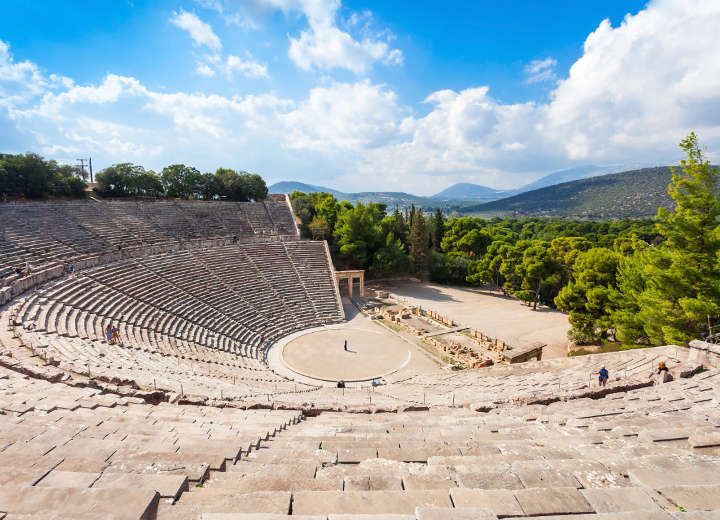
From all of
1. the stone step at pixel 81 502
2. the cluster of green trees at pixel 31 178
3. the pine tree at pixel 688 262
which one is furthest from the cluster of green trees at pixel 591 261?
the cluster of green trees at pixel 31 178

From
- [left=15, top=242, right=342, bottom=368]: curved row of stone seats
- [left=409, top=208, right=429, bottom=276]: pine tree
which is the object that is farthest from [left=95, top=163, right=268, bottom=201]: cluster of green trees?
[left=409, top=208, right=429, bottom=276]: pine tree

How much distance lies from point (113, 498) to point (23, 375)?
378 inches

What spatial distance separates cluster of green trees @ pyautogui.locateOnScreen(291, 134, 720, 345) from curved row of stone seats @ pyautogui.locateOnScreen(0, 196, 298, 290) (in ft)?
18.8

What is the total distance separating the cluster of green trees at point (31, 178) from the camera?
3400 cm

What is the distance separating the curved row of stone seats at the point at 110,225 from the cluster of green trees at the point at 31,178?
431 cm

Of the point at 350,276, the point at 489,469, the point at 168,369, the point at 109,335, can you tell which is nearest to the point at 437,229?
the point at 350,276

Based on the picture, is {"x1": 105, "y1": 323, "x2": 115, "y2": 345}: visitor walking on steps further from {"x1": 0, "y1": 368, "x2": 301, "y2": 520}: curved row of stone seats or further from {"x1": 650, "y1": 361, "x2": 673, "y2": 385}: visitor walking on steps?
{"x1": 650, "y1": 361, "x2": 673, "y2": 385}: visitor walking on steps

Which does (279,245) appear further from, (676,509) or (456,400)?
(676,509)

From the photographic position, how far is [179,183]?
45.7 meters

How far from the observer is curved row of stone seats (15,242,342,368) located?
56.4 feet

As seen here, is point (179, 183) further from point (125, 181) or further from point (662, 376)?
point (662, 376)

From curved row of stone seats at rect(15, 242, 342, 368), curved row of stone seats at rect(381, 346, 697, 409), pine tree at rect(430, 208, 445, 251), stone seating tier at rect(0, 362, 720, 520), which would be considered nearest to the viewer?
stone seating tier at rect(0, 362, 720, 520)

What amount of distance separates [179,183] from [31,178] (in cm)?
1394

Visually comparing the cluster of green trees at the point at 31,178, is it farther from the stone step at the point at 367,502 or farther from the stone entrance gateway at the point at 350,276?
the stone step at the point at 367,502
